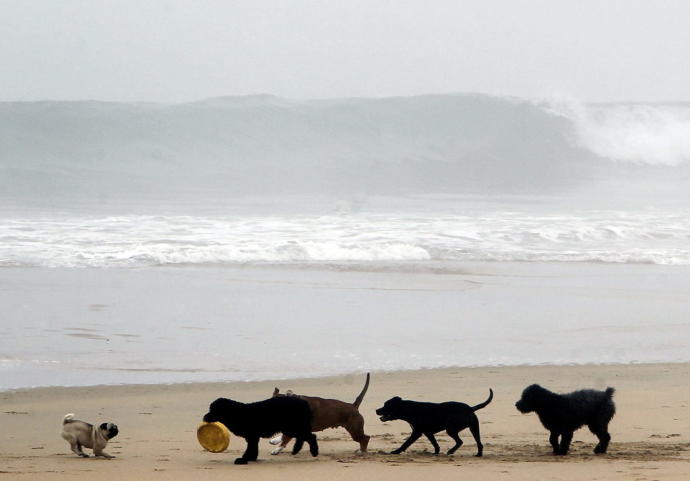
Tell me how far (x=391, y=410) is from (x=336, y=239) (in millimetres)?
12558

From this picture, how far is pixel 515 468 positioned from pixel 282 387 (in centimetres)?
274

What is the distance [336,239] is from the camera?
1788 centimetres

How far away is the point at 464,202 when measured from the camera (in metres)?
29.2

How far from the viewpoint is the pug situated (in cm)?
515

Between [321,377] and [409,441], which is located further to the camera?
[321,377]

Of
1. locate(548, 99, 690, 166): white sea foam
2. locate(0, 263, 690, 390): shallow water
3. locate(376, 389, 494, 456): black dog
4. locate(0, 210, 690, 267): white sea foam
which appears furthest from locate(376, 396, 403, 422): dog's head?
locate(548, 99, 690, 166): white sea foam

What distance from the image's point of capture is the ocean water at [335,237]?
29.4 feet

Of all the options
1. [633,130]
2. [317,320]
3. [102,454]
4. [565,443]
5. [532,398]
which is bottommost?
[102,454]

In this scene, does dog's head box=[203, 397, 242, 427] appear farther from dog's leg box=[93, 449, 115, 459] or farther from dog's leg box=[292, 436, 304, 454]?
dog's leg box=[93, 449, 115, 459]

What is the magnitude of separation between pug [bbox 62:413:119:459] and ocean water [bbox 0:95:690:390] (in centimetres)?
220

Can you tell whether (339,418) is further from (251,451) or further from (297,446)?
(251,451)

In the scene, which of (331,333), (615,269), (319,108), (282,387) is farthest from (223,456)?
(319,108)

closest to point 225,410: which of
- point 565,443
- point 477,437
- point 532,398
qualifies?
point 477,437

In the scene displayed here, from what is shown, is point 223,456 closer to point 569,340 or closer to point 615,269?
point 569,340
